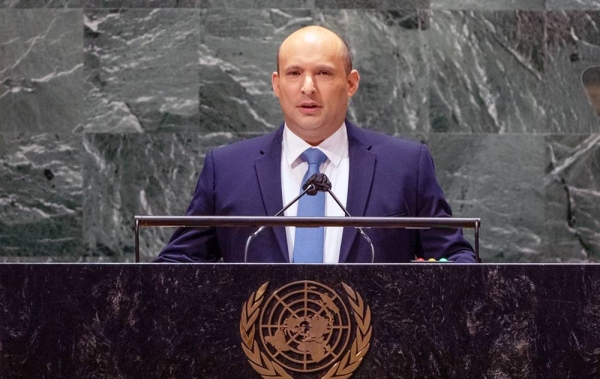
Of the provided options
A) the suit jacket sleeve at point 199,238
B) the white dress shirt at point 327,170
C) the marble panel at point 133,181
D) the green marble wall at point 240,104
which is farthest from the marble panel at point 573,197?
the suit jacket sleeve at point 199,238

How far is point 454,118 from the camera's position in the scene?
20.1 ft

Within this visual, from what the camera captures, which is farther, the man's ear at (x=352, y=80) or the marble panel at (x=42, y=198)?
the marble panel at (x=42, y=198)

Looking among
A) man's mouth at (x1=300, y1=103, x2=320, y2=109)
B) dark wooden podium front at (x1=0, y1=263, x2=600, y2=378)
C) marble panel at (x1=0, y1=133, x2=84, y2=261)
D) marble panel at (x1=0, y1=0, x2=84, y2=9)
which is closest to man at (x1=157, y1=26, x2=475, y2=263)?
man's mouth at (x1=300, y1=103, x2=320, y2=109)

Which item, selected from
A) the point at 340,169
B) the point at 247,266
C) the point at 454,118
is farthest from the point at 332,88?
the point at 454,118

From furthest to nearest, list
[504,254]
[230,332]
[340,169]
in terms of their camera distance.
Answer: [504,254] < [340,169] < [230,332]

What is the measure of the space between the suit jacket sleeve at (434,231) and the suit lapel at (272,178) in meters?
0.54

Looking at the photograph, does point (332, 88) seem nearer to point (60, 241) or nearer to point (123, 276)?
point (123, 276)

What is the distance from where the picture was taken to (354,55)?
6.05 metres

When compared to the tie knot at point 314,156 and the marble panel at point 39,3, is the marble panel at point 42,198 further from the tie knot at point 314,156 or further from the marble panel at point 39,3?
the tie knot at point 314,156

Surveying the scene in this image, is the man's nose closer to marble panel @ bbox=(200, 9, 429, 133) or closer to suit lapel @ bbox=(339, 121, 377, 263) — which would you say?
suit lapel @ bbox=(339, 121, 377, 263)

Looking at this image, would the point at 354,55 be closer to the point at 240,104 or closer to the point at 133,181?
the point at 240,104

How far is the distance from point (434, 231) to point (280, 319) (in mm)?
1382

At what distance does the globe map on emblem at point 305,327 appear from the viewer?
9.11 ft

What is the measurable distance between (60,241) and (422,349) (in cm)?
370
